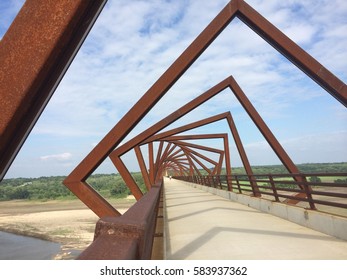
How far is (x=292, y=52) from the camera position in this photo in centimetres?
898

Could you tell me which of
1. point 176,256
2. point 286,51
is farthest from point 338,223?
point 286,51

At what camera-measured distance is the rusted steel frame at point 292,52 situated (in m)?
8.47

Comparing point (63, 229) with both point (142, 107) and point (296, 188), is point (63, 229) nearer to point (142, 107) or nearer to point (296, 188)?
point (296, 188)

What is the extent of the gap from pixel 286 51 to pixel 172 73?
11.7 ft

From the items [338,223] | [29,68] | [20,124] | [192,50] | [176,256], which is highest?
[192,50]

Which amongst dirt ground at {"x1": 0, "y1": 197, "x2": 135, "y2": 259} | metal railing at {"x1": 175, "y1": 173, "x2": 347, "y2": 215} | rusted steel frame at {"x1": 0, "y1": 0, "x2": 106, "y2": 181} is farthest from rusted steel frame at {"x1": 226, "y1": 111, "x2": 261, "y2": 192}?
dirt ground at {"x1": 0, "y1": 197, "x2": 135, "y2": 259}

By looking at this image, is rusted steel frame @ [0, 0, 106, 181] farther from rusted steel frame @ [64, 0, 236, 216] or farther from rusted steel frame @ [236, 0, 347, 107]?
rusted steel frame @ [236, 0, 347, 107]

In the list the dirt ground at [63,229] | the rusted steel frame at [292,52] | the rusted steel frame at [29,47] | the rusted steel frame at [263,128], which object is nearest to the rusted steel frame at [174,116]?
the rusted steel frame at [263,128]

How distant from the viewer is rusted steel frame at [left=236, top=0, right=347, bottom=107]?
8.47 metres
